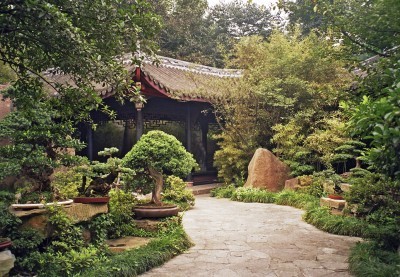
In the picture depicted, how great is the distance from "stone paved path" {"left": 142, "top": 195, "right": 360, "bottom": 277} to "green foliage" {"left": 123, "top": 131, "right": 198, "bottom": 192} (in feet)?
3.87

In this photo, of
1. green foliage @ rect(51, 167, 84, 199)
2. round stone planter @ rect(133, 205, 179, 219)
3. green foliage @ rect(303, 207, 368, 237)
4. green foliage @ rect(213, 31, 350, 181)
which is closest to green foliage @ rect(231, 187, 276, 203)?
green foliage @ rect(213, 31, 350, 181)

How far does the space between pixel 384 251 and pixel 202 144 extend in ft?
32.9

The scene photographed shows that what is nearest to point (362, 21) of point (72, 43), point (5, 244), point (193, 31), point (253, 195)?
point (72, 43)

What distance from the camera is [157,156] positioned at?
5.89m

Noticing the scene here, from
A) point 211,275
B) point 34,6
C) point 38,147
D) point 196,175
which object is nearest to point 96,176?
point 38,147

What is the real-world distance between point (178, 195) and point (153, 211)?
294 cm

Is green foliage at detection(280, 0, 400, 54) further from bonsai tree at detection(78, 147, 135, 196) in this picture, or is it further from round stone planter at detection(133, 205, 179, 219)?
round stone planter at detection(133, 205, 179, 219)

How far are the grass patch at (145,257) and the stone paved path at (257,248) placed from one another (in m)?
0.10

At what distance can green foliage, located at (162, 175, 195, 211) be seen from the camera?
28.1ft

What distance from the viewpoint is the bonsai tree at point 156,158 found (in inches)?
231

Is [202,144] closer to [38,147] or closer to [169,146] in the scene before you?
[169,146]

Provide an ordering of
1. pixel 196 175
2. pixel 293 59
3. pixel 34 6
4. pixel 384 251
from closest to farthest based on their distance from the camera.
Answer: pixel 34 6
pixel 384 251
pixel 293 59
pixel 196 175

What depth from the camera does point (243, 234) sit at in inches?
244

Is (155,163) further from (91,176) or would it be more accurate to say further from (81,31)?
(81,31)
